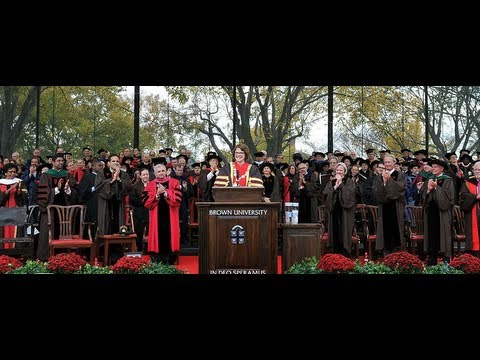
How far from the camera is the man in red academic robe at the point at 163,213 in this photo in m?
10.1

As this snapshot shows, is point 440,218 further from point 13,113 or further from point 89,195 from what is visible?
point 13,113

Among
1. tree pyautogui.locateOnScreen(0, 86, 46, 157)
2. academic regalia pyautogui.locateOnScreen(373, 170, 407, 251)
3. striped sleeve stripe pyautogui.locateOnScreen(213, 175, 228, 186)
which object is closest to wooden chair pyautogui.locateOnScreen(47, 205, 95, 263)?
striped sleeve stripe pyautogui.locateOnScreen(213, 175, 228, 186)

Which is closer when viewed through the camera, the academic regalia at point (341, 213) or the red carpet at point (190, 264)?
the red carpet at point (190, 264)

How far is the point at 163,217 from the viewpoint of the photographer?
10250mm

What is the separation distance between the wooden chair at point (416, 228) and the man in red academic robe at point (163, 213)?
375cm

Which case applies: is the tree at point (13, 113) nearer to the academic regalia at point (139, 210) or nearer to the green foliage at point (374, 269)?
the academic regalia at point (139, 210)

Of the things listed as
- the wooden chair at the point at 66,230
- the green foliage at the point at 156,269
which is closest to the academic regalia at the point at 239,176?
the green foliage at the point at 156,269

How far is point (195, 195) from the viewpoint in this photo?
1309 centimetres

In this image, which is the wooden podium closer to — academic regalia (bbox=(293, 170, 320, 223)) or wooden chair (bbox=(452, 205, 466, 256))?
wooden chair (bbox=(452, 205, 466, 256))

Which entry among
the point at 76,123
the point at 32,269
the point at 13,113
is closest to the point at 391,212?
the point at 32,269

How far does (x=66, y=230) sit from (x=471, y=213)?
237 inches
